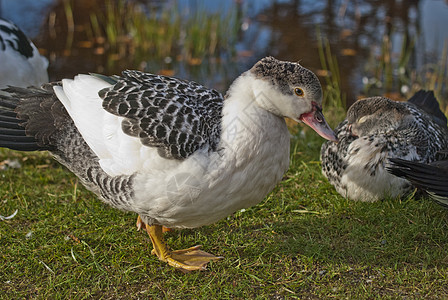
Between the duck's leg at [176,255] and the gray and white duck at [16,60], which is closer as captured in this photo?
the duck's leg at [176,255]

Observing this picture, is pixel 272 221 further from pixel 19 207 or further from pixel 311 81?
pixel 19 207

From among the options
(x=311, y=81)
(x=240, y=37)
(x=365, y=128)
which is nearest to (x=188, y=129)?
(x=311, y=81)

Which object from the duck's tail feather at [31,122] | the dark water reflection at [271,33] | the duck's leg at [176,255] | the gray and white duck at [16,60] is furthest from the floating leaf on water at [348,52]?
the duck's tail feather at [31,122]

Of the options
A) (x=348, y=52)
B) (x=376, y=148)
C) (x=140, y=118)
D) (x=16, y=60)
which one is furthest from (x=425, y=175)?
(x=348, y=52)

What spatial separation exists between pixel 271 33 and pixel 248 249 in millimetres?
5985

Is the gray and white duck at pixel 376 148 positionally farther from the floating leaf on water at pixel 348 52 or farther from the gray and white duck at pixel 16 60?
the floating leaf on water at pixel 348 52

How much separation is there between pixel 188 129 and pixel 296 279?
1.23 meters

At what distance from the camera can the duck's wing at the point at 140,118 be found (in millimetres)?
3139

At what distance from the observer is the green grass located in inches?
134

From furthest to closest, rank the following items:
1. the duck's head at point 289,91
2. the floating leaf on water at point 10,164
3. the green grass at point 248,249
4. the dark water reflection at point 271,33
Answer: the dark water reflection at point 271,33, the floating leaf on water at point 10,164, the green grass at point 248,249, the duck's head at point 289,91

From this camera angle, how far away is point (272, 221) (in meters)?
4.11

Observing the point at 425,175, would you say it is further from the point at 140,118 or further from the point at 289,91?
the point at 140,118

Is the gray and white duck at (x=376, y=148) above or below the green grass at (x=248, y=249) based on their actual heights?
above

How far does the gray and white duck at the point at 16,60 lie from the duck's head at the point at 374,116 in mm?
3224
